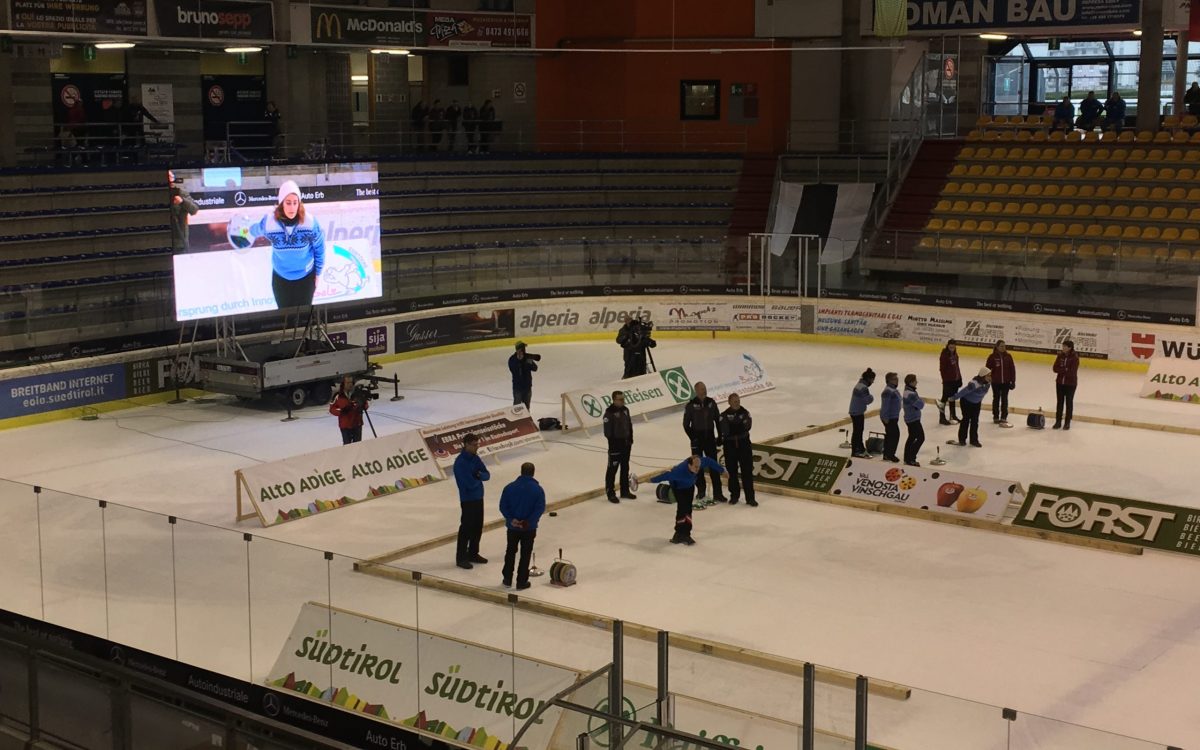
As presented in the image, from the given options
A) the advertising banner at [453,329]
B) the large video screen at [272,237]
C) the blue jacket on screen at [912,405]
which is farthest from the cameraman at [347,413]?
the advertising banner at [453,329]

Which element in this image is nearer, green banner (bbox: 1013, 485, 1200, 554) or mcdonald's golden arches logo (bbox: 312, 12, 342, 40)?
green banner (bbox: 1013, 485, 1200, 554)

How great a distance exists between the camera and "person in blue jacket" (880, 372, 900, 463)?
71.3ft

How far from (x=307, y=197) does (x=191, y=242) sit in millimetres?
2565

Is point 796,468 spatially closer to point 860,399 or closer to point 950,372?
point 860,399

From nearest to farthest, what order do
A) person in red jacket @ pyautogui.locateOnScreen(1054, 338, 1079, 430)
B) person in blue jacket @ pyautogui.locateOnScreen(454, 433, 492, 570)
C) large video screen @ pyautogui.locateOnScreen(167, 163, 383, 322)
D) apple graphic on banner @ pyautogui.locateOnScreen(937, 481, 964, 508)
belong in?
person in blue jacket @ pyautogui.locateOnScreen(454, 433, 492, 570), apple graphic on banner @ pyautogui.locateOnScreen(937, 481, 964, 508), person in red jacket @ pyautogui.locateOnScreen(1054, 338, 1079, 430), large video screen @ pyautogui.locateOnScreen(167, 163, 383, 322)

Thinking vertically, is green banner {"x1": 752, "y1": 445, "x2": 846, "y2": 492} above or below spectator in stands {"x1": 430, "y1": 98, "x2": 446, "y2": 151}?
below

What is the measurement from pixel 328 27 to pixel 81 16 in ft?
22.2

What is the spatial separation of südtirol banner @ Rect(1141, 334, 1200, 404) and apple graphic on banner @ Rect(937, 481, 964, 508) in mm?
9758

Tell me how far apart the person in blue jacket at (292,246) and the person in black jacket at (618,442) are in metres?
9.28

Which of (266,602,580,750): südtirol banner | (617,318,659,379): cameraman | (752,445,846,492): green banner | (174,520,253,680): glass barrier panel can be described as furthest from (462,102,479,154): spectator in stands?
(266,602,580,750): südtirol banner

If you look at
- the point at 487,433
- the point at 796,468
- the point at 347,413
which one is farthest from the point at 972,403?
the point at 347,413

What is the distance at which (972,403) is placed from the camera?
74.9 feet

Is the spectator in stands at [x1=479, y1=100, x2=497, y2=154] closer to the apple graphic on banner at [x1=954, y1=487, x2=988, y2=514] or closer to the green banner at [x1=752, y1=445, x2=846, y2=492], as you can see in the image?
the green banner at [x1=752, y1=445, x2=846, y2=492]

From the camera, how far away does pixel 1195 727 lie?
40.4ft
